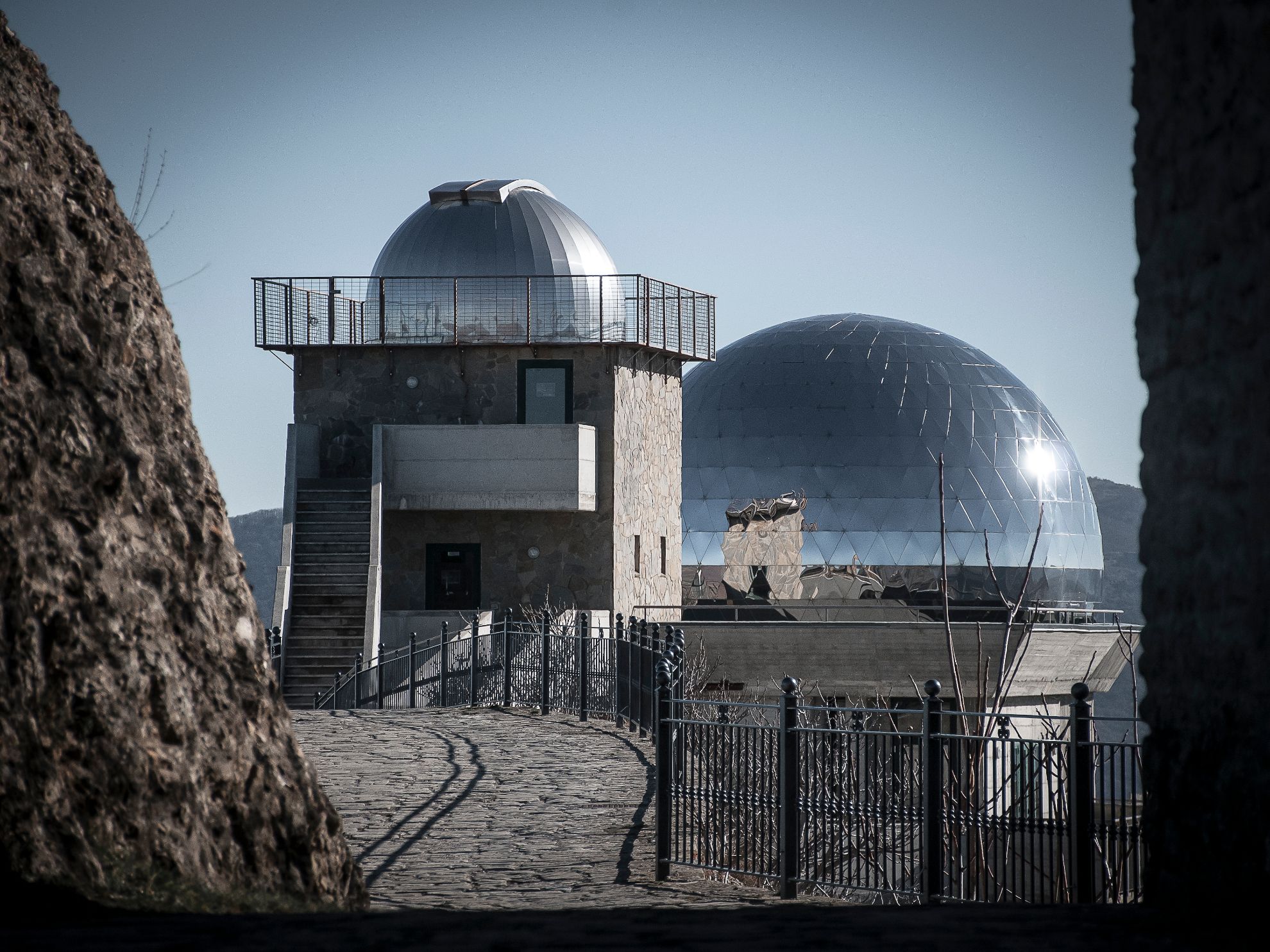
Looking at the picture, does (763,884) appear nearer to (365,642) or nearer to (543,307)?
(365,642)

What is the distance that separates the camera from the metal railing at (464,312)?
3331 centimetres

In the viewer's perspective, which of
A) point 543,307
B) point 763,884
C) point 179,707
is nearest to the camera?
point 179,707

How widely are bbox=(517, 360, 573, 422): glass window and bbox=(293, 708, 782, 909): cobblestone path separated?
557 inches

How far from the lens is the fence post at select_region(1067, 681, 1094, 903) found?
28.0ft

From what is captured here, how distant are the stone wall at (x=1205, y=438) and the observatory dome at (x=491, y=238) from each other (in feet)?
94.9

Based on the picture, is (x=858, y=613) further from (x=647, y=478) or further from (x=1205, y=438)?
(x=1205, y=438)

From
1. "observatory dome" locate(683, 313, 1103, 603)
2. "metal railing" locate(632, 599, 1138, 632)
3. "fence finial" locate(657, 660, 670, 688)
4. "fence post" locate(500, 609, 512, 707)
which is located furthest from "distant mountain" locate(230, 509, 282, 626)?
"fence finial" locate(657, 660, 670, 688)

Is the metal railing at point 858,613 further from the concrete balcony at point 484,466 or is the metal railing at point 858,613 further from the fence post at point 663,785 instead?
the fence post at point 663,785

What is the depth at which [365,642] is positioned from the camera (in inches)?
1108

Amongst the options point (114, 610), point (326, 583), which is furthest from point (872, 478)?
point (114, 610)

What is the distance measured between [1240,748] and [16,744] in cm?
431

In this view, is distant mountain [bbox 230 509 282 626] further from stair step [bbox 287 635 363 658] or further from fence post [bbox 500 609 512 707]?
fence post [bbox 500 609 512 707]

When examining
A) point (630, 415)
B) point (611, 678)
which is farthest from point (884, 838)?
point (630, 415)

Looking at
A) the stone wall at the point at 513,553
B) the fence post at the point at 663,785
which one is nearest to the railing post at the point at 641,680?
the fence post at the point at 663,785
